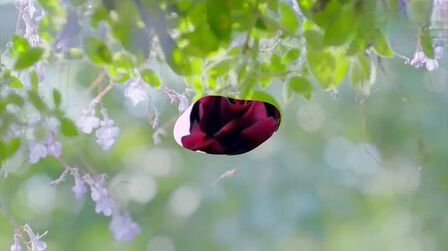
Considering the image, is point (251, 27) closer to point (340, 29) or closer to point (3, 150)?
point (340, 29)

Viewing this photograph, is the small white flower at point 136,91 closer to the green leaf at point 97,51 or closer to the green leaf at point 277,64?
the green leaf at point 97,51

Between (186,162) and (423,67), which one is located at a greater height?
(423,67)

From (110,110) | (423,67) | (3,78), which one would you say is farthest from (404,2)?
(3,78)

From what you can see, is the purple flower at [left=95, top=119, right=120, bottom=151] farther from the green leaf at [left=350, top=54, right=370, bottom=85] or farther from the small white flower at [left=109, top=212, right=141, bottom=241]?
the green leaf at [left=350, top=54, right=370, bottom=85]

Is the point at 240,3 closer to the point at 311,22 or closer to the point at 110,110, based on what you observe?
the point at 311,22

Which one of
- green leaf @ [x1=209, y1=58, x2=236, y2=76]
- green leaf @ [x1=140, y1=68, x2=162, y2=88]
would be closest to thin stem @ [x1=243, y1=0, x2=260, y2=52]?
green leaf @ [x1=209, y1=58, x2=236, y2=76]

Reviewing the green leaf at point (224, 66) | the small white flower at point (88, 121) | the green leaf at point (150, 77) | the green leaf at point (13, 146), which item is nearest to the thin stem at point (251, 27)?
the green leaf at point (224, 66)

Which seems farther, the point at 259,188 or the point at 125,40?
the point at 259,188
